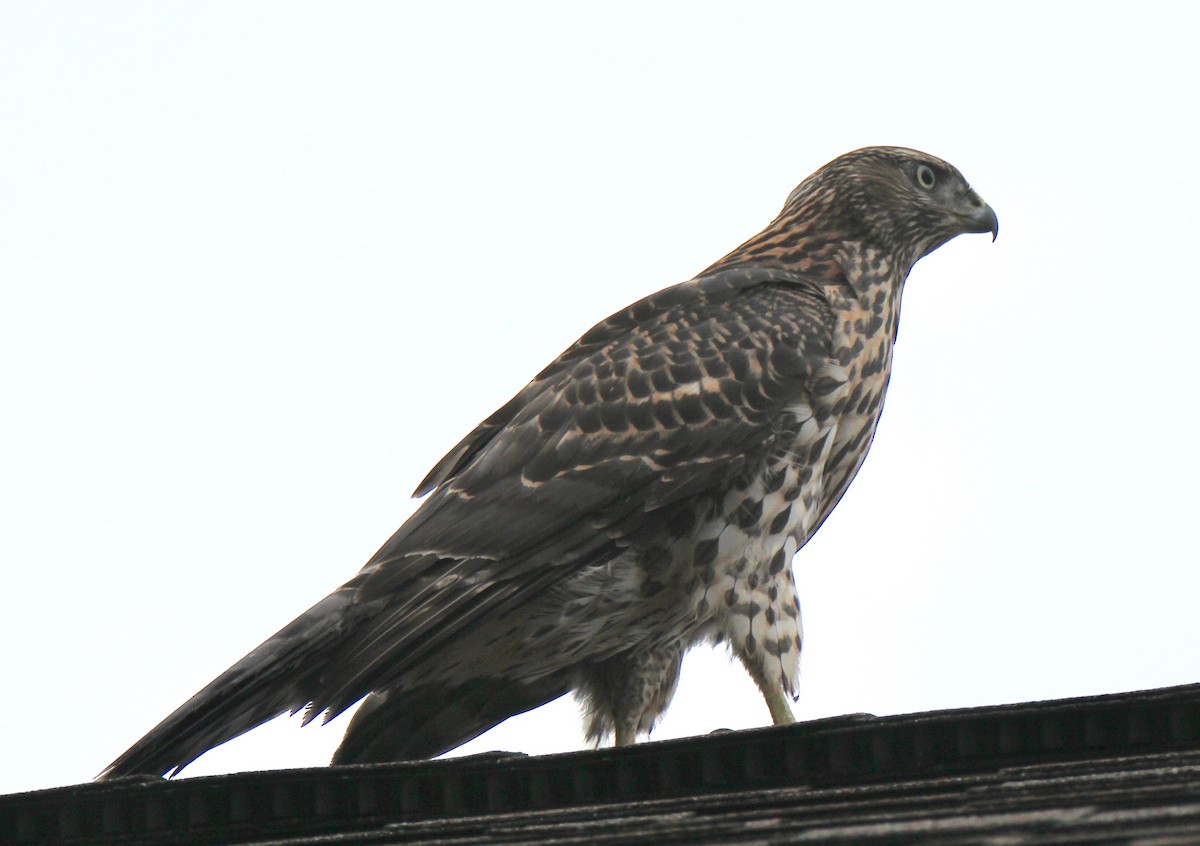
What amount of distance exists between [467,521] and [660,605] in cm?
76

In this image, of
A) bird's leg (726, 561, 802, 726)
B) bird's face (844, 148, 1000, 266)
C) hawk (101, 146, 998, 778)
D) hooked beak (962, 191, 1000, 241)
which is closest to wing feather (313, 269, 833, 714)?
hawk (101, 146, 998, 778)

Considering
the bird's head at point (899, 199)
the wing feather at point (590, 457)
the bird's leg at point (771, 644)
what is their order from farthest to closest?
the bird's head at point (899, 199) < the bird's leg at point (771, 644) < the wing feather at point (590, 457)

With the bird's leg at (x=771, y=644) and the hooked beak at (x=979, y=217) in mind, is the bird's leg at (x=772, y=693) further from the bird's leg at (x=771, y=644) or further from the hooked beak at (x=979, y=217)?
the hooked beak at (x=979, y=217)

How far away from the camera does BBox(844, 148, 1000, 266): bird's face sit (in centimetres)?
793

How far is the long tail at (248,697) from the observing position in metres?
4.85

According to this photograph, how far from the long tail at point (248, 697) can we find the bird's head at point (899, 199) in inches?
122

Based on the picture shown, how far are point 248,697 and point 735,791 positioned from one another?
7.20 ft

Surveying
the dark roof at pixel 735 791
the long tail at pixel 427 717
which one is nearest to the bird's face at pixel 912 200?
the long tail at pixel 427 717

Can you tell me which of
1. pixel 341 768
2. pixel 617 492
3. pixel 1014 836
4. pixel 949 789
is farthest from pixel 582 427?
pixel 1014 836

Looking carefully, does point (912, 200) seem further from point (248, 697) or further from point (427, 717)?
point (248, 697)

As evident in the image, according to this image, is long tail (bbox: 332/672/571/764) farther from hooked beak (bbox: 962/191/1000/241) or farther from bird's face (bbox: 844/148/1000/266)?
hooked beak (bbox: 962/191/1000/241)

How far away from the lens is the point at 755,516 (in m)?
6.45

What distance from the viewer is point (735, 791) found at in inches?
138

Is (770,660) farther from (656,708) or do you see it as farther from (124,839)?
(124,839)
